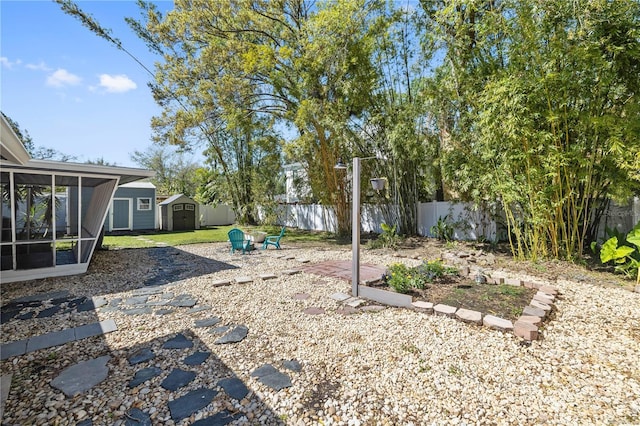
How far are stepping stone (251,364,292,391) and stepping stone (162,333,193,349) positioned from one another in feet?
2.81

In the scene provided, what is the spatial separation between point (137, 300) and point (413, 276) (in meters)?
3.98

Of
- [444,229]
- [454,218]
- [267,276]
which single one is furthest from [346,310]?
[454,218]

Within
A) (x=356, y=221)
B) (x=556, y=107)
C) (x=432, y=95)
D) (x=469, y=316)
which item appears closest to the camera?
(x=469, y=316)

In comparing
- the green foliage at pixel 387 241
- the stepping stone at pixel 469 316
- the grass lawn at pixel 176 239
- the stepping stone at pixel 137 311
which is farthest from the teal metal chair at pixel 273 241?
the stepping stone at pixel 469 316

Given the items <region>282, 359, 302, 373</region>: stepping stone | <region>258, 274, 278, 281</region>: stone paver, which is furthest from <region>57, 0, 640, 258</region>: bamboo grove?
<region>282, 359, 302, 373</region>: stepping stone

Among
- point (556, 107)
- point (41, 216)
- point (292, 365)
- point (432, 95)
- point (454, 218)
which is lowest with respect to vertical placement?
point (292, 365)

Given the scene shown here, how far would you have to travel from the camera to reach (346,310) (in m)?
3.56

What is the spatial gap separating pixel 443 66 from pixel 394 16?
255 cm

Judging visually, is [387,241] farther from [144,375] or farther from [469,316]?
[144,375]

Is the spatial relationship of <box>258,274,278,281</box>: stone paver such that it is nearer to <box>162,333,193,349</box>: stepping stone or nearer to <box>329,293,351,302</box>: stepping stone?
<box>329,293,351,302</box>: stepping stone

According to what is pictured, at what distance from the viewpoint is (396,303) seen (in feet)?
12.0

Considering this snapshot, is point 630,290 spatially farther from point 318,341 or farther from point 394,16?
point 394,16

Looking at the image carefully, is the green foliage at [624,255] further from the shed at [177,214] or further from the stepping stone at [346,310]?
the shed at [177,214]

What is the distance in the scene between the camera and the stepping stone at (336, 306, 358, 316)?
11.4 feet
